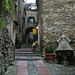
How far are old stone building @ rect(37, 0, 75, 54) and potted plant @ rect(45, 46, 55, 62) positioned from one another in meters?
0.45

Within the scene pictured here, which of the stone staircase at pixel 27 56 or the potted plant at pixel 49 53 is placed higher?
the potted plant at pixel 49 53

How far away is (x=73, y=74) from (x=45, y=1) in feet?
13.5

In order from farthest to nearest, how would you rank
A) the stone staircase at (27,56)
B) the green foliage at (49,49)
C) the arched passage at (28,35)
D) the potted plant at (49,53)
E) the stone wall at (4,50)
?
the arched passage at (28,35), the stone staircase at (27,56), the green foliage at (49,49), the potted plant at (49,53), the stone wall at (4,50)

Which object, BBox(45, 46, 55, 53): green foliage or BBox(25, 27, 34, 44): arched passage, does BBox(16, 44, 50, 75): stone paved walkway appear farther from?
BBox(25, 27, 34, 44): arched passage

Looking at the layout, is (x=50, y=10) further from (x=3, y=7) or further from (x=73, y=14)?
(x=3, y=7)

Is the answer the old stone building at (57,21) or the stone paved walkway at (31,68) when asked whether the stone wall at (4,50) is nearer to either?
the stone paved walkway at (31,68)

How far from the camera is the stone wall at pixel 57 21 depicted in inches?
208

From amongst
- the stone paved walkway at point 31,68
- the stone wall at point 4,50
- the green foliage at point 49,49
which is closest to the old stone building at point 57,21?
the green foliage at point 49,49

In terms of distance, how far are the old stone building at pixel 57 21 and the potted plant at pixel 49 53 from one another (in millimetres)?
448

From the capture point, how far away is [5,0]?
383 centimetres

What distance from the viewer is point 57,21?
534cm

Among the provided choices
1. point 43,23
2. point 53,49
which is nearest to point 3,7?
point 43,23

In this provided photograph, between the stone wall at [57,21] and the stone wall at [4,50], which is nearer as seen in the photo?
the stone wall at [4,50]

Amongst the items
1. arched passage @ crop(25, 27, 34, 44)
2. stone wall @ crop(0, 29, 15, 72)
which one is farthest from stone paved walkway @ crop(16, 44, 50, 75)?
arched passage @ crop(25, 27, 34, 44)
